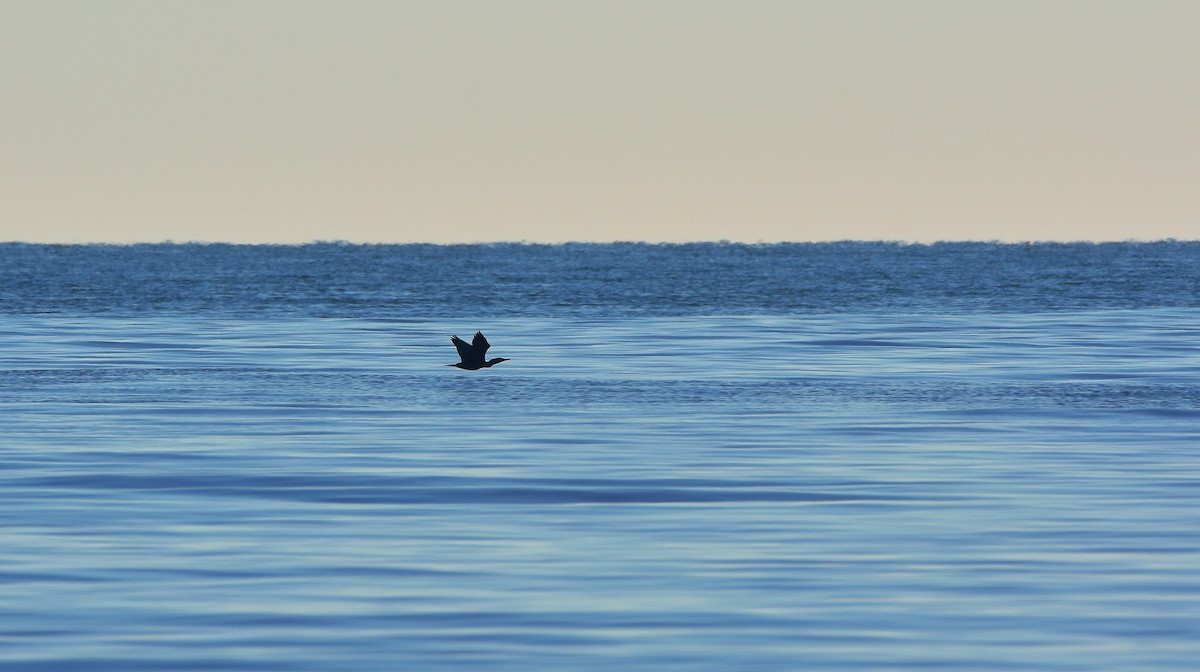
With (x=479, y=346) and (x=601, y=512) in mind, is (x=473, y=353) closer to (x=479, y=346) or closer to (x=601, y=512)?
(x=479, y=346)

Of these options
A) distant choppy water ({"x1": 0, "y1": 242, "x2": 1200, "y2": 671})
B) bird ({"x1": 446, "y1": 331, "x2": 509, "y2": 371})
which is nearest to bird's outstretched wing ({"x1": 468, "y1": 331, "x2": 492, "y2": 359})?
bird ({"x1": 446, "y1": 331, "x2": 509, "y2": 371})

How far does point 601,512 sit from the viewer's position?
16.1 meters

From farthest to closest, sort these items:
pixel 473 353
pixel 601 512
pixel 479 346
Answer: pixel 473 353, pixel 479 346, pixel 601 512

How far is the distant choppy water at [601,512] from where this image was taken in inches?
442

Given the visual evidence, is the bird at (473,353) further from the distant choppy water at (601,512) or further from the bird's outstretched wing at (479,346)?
the distant choppy water at (601,512)

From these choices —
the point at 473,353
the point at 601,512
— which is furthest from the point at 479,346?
the point at 601,512

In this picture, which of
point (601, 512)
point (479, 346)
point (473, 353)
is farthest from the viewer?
point (473, 353)

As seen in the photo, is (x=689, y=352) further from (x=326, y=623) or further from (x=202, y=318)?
(x=326, y=623)

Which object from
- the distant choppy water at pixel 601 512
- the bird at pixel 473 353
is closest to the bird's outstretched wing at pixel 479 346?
the bird at pixel 473 353

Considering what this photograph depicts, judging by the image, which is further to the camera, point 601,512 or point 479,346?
point 479,346

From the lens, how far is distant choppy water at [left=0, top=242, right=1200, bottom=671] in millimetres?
11227

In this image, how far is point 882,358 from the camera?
38.3 metres

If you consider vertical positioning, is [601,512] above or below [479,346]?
below

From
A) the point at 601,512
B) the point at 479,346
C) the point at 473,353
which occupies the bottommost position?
the point at 601,512
